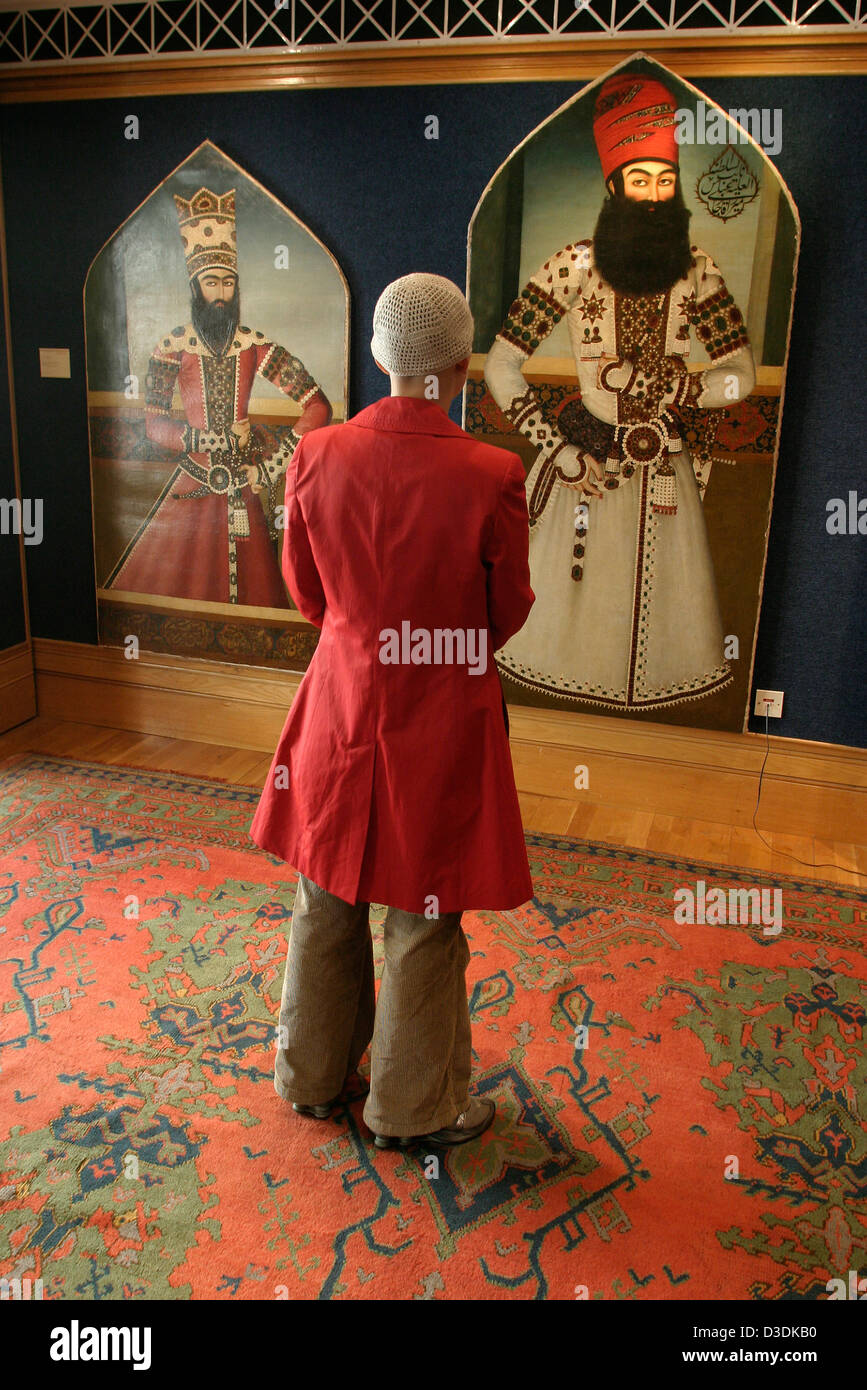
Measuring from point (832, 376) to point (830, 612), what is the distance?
714 millimetres

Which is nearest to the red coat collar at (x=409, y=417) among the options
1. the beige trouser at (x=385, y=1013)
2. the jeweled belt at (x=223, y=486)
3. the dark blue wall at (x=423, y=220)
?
the beige trouser at (x=385, y=1013)

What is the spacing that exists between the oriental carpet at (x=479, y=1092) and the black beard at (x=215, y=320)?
1793 millimetres

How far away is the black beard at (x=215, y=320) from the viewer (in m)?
3.49

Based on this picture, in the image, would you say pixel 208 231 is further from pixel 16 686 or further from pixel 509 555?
pixel 509 555

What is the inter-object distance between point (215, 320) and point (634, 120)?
60.3 inches

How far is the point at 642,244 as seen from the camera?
118 inches

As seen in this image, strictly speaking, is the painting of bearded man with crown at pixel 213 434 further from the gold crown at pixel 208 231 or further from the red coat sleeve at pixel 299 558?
the red coat sleeve at pixel 299 558

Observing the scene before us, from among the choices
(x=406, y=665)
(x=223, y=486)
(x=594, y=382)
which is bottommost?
(x=406, y=665)

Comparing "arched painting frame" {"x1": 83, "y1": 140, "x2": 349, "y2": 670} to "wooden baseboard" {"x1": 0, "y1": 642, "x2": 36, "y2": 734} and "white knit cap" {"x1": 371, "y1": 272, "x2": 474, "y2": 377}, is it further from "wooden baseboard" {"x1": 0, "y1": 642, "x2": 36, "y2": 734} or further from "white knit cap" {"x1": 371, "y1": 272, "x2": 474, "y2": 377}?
"white knit cap" {"x1": 371, "y1": 272, "x2": 474, "y2": 377}

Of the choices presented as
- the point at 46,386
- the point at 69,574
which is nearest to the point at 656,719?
the point at 69,574

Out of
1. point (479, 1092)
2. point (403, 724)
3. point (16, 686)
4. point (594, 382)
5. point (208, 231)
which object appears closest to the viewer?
point (403, 724)

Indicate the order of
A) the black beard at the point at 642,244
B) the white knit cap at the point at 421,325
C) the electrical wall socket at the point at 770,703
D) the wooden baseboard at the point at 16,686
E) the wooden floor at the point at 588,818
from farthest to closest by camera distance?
the wooden baseboard at the point at 16,686 → the electrical wall socket at the point at 770,703 → the wooden floor at the point at 588,818 → the black beard at the point at 642,244 → the white knit cap at the point at 421,325

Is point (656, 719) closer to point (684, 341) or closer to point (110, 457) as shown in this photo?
point (684, 341)

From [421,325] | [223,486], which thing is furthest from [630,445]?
[421,325]
